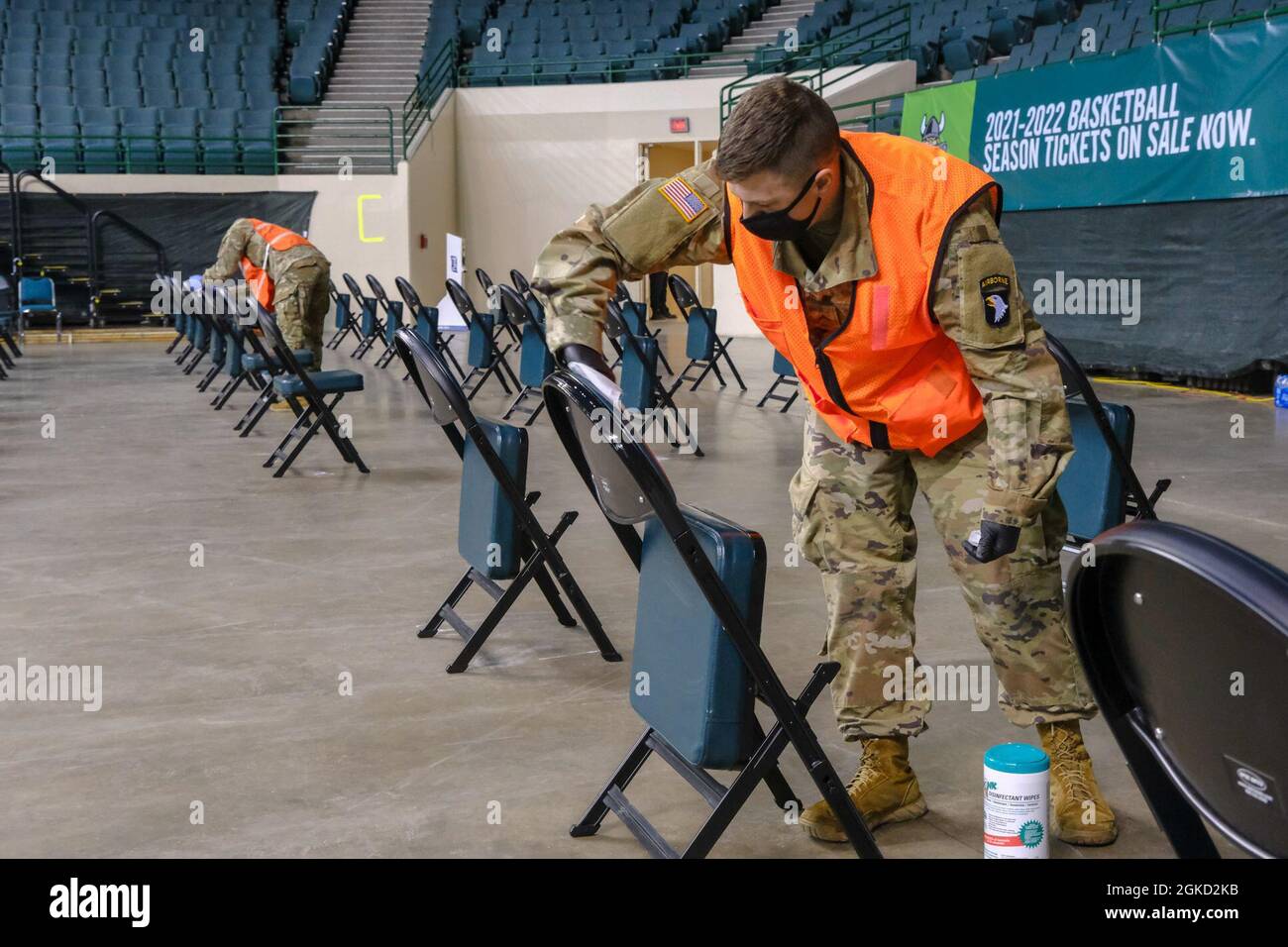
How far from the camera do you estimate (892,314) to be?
225cm

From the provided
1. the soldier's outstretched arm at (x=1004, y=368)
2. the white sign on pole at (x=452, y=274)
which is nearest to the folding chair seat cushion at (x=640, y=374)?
the soldier's outstretched arm at (x=1004, y=368)

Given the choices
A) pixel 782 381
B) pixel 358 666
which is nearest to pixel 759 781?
pixel 358 666

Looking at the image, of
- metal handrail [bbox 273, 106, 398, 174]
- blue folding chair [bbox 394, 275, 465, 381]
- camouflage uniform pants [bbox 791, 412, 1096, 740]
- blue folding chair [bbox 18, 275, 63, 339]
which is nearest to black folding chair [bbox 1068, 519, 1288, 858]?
camouflage uniform pants [bbox 791, 412, 1096, 740]

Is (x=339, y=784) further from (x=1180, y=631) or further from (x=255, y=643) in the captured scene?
(x=1180, y=631)

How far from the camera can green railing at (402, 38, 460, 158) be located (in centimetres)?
2034

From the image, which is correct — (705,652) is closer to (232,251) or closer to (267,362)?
(267,362)

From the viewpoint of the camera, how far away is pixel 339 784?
2.93 metres

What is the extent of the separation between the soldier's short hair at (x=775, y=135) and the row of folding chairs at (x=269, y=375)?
16.8 ft

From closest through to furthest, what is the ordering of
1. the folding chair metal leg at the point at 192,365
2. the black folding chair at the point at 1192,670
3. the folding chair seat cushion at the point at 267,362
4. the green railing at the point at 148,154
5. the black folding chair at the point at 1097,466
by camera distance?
the black folding chair at the point at 1192,670 → the black folding chair at the point at 1097,466 → the folding chair seat cushion at the point at 267,362 → the folding chair metal leg at the point at 192,365 → the green railing at the point at 148,154

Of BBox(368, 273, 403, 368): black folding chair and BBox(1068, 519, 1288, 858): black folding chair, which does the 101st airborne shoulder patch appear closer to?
BBox(1068, 519, 1288, 858): black folding chair

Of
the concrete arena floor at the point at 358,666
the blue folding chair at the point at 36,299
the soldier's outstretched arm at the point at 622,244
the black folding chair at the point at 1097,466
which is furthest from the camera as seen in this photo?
the blue folding chair at the point at 36,299

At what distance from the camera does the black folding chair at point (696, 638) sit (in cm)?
207

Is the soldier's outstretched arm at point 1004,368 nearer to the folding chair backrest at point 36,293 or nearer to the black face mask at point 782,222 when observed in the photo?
the black face mask at point 782,222
